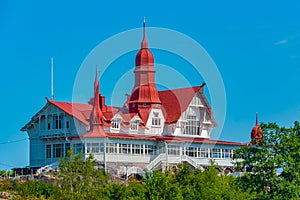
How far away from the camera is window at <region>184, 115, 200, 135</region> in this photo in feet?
306

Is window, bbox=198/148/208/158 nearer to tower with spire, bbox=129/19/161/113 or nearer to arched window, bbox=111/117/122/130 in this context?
tower with spire, bbox=129/19/161/113

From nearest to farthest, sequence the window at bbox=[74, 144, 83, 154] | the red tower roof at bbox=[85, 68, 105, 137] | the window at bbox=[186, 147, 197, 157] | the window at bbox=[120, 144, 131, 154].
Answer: the red tower roof at bbox=[85, 68, 105, 137]
the window at bbox=[74, 144, 83, 154]
the window at bbox=[120, 144, 131, 154]
the window at bbox=[186, 147, 197, 157]

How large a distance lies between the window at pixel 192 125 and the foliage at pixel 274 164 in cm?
3092

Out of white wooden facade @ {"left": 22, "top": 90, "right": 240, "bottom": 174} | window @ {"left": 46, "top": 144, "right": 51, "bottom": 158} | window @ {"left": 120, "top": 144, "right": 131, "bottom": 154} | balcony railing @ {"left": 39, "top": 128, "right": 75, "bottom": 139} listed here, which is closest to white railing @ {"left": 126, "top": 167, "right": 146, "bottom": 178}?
white wooden facade @ {"left": 22, "top": 90, "right": 240, "bottom": 174}

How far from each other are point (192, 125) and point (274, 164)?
33.9 meters

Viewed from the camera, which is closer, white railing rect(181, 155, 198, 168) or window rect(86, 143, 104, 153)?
window rect(86, 143, 104, 153)

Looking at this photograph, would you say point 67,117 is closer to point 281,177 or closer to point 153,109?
point 153,109

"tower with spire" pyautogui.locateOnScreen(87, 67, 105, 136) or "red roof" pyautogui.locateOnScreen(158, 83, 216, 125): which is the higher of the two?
"red roof" pyautogui.locateOnScreen(158, 83, 216, 125)

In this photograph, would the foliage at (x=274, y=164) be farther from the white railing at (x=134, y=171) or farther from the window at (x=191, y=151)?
the window at (x=191, y=151)

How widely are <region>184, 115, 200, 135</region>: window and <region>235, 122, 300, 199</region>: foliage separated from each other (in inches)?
1217

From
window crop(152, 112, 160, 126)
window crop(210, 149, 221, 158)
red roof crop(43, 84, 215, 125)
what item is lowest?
window crop(210, 149, 221, 158)

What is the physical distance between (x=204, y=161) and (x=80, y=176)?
32.9m

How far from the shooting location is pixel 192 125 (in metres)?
93.9

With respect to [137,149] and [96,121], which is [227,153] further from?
[96,121]
